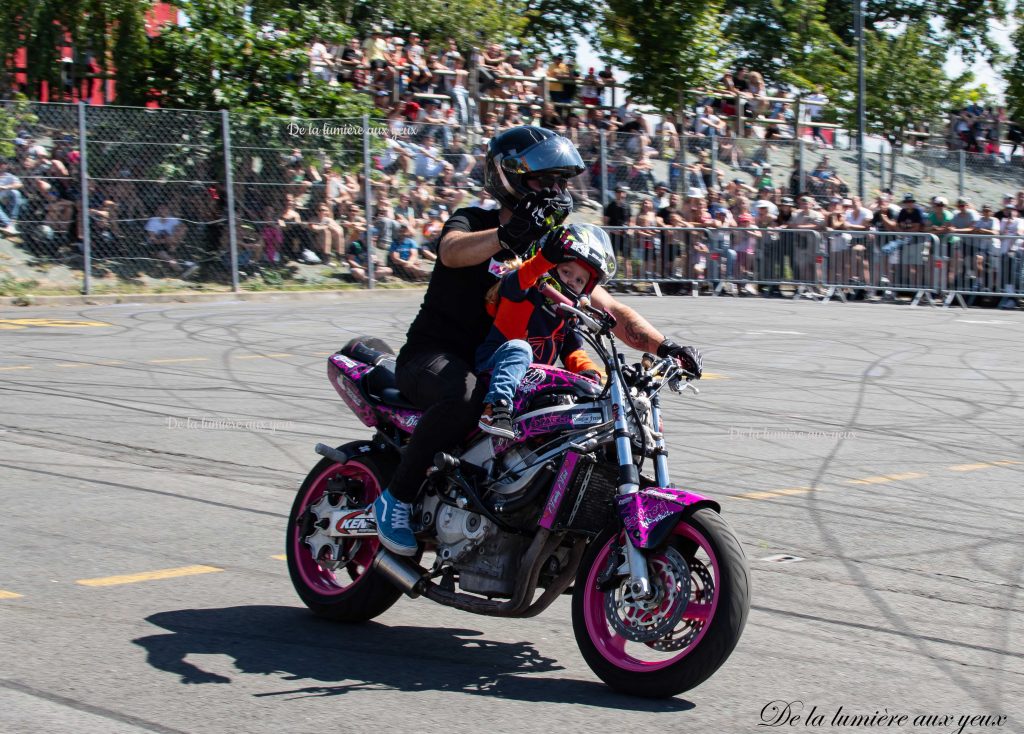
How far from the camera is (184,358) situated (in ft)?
43.5

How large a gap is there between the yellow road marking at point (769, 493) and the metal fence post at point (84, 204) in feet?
44.8

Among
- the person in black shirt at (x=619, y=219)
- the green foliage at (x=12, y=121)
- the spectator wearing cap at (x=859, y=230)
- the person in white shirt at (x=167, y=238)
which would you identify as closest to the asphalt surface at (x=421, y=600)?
the green foliage at (x=12, y=121)

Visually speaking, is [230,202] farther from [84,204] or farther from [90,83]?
[90,83]

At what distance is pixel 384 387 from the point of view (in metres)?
5.30

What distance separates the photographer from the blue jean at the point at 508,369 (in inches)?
181

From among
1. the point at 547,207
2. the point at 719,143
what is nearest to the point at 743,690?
the point at 547,207

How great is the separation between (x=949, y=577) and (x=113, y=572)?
146 inches

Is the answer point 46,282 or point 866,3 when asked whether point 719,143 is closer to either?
point 46,282

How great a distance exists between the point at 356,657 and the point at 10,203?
14.8 meters

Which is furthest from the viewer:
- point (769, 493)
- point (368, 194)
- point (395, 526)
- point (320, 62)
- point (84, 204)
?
point (320, 62)

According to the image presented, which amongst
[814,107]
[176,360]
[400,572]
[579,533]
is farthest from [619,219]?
[579,533]

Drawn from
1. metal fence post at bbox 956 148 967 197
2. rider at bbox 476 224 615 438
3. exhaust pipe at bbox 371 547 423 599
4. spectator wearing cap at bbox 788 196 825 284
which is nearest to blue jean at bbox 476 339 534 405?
rider at bbox 476 224 615 438

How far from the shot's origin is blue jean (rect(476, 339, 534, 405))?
459 cm

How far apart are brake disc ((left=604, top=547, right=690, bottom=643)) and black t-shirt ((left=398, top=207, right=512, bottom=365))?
45.3 inches
